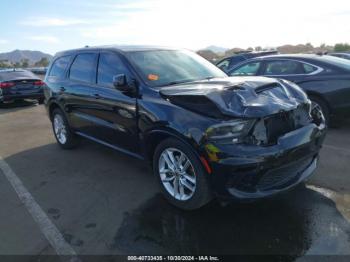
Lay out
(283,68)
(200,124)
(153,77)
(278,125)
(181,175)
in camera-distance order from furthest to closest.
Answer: (283,68) → (153,77) → (181,175) → (278,125) → (200,124)

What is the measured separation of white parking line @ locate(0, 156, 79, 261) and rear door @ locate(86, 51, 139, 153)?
1.34 m

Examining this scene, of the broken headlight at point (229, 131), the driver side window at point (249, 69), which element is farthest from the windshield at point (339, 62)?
the broken headlight at point (229, 131)

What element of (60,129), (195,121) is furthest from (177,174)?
(60,129)

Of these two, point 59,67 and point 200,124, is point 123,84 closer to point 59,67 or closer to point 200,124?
point 200,124

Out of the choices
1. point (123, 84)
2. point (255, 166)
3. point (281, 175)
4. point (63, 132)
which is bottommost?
point (63, 132)

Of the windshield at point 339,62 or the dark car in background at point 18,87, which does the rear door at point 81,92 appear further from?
the dark car in background at point 18,87

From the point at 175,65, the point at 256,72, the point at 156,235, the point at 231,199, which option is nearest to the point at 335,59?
the point at 256,72

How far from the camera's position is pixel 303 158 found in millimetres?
3471

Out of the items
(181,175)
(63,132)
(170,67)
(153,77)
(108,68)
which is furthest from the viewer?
(63,132)

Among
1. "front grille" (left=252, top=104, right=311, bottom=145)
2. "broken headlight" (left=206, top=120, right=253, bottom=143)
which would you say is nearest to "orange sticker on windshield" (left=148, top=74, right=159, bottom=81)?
"broken headlight" (left=206, top=120, right=253, bottom=143)

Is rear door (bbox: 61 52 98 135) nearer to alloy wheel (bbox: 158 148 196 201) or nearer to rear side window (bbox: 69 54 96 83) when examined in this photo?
rear side window (bbox: 69 54 96 83)

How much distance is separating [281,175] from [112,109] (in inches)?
95.2

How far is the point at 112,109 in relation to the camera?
455 centimetres

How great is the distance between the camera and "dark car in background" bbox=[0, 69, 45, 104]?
12.3 meters
